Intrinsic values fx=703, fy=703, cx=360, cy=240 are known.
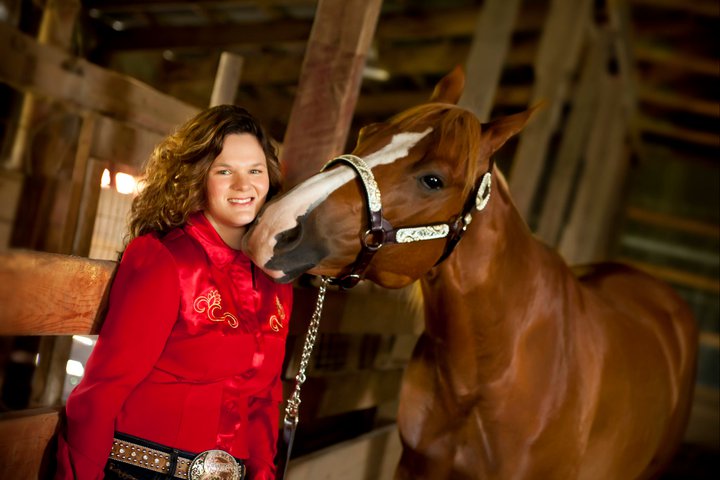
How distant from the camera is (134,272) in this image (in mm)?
1349

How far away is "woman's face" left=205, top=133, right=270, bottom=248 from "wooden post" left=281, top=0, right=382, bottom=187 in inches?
Result: 14.4

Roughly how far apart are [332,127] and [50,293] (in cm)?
94

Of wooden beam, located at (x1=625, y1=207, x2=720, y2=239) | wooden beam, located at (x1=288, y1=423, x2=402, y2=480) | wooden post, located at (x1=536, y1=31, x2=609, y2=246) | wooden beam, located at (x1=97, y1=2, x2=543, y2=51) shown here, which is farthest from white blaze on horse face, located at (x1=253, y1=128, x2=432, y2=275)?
wooden beam, located at (x1=625, y1=207, x2=720, y2=239)

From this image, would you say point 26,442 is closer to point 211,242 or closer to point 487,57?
point 211,242

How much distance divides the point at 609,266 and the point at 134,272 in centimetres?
242

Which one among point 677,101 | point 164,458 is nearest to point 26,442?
point 164,458

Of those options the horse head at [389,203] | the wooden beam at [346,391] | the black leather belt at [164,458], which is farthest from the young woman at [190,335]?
the wooden beam at [346,391]

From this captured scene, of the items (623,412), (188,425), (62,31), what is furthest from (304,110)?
(62,31)

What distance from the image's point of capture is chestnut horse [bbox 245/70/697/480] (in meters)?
1.53

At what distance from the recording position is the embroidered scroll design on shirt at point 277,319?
5.14ft

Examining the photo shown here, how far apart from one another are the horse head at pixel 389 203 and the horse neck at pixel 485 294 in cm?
10

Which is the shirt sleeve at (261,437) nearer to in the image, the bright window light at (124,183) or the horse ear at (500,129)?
the horse ear at (500,129)

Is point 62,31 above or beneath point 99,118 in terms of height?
above

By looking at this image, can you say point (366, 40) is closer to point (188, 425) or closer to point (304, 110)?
point (304, 110)
